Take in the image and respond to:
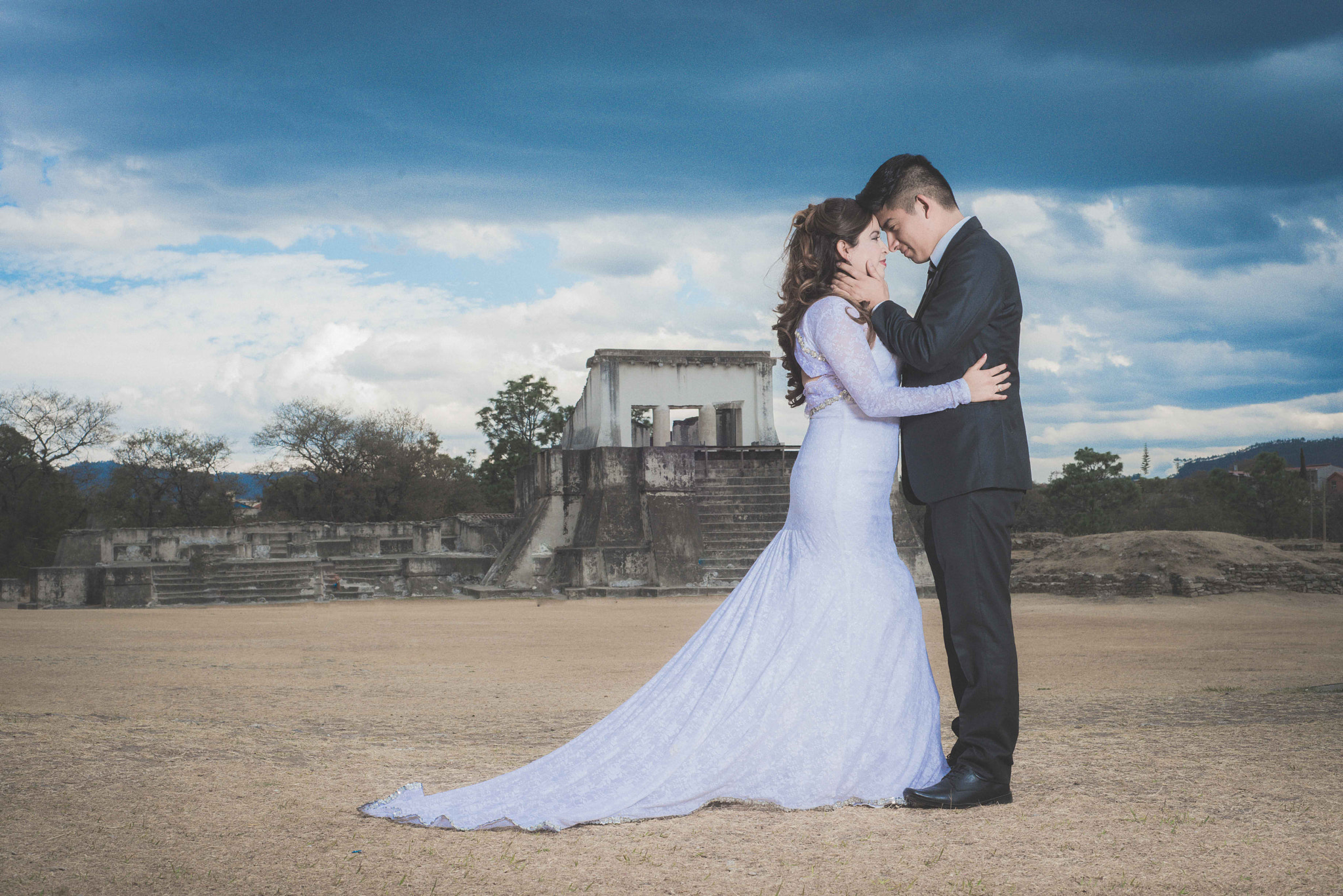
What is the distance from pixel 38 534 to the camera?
94.4ft

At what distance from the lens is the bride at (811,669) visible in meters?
2.83

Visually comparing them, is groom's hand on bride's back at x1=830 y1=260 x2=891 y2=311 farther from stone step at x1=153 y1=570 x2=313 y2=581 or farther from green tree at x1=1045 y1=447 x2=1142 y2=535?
green tree at x1=1045 y1=447 x2=1142 y2=535

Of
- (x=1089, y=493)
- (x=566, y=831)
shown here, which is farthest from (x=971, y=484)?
(x=1089, y=493)

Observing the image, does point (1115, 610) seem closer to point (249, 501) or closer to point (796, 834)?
point (796, 834)

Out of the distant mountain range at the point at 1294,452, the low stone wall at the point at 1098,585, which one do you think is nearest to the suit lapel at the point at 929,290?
the low stone wall at the point at 1098,585

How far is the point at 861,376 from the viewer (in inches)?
117

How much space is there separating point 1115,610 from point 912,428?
1243 cm

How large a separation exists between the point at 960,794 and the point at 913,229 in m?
1.65

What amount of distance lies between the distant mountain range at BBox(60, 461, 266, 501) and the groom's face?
34974mm

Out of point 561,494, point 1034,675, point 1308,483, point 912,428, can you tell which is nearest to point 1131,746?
point 912,428

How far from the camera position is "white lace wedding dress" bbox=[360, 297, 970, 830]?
9.27ft

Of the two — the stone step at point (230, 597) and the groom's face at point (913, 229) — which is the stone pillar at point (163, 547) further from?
the groom's face at point (913, 229)

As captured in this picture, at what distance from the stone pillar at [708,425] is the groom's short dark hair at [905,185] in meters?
21.9

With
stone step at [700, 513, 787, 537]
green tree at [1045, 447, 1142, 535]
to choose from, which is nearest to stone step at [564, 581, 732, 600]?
stone step at [700, 513, 787, 537]
